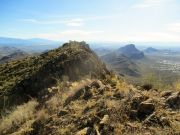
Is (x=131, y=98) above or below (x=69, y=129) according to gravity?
above

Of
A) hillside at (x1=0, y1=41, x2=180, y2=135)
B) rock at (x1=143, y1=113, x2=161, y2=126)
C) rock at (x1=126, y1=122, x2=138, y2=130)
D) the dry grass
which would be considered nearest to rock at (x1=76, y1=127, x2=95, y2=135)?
hillside at (x1=0, y1=41, x2=180, y2=135)

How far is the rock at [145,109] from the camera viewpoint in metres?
7.41

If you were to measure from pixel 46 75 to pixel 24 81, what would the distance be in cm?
182

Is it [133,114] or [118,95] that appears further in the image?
[118,95]

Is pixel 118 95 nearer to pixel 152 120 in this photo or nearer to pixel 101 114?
pixel 101 114

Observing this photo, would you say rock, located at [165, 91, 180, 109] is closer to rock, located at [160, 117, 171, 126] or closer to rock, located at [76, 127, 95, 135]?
rock, located at [160, 117, 171, 126]

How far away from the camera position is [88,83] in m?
11.3

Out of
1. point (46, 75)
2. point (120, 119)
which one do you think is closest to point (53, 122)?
point (120, 119)

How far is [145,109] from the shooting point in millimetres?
7512

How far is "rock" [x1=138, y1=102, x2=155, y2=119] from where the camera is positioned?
24.3 feet

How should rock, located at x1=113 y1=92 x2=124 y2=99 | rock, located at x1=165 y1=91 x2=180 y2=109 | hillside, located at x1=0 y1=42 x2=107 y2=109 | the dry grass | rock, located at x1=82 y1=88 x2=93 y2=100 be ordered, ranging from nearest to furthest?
rock, located at x1=165 y1=91 x2=180 y2=109, rock, located at x1=113 y1=92 x2=124 y2=99, the dry grass, rock, located at x1=82 y1=88 x2=93 y2=100, hillside, located at x1=0 y1=42 x2=107 y2=109

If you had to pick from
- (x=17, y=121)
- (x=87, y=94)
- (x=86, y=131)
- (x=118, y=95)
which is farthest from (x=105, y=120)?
(x=17, y=121)

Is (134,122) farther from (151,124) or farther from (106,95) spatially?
(106,95)

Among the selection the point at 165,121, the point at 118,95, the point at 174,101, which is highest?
the point at 174,101
